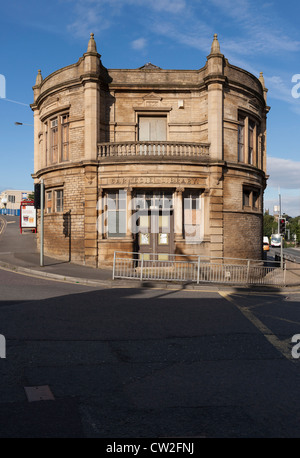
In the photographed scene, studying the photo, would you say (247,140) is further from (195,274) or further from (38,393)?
(38,393)

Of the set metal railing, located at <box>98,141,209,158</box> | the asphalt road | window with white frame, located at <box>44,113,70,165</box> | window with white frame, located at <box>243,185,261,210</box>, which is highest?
window with white frame, located at <box>44,113,70,165</box>

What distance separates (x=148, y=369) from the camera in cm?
508

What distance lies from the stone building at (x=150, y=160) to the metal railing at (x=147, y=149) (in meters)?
0.05

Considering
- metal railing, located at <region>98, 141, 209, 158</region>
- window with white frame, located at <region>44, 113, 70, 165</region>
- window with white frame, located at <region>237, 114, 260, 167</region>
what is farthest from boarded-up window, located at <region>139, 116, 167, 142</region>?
window with white frame, located at <region>237, 114, 260, 167</region>

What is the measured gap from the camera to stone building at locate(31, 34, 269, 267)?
17625 millimetres

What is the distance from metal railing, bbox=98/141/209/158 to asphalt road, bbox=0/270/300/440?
9.70 metres

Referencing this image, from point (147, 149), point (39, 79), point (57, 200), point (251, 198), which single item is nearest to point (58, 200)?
point (57, 200)

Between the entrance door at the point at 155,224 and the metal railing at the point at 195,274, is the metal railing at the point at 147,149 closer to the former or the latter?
the entrance door at the point at 155,224

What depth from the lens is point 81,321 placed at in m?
7.59

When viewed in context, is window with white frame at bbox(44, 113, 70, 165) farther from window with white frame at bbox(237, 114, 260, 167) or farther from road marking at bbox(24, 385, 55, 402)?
road marking at bbox(24, 385, 55, 402)

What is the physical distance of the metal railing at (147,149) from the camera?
17.5 m

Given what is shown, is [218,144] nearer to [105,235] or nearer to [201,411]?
[105,235]

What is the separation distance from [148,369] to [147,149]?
13.7 meters

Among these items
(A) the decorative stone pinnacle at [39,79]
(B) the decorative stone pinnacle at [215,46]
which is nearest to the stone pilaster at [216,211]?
(B) the decorative stone pinnacle at [215,46]
